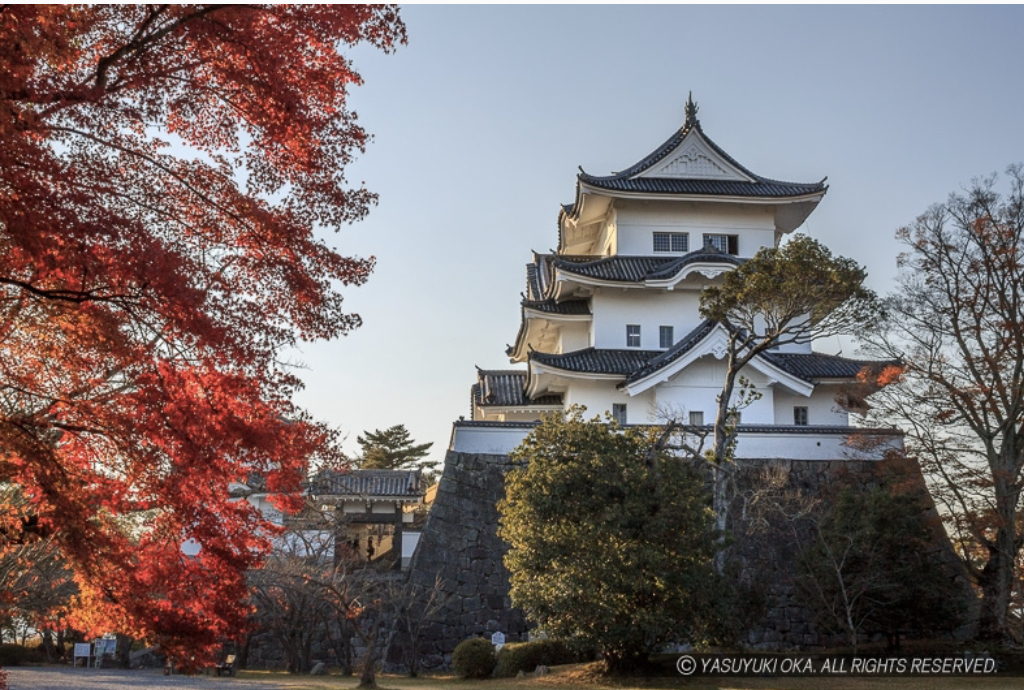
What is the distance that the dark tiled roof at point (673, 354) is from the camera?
85.8ft

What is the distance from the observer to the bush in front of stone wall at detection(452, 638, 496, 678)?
20250mm

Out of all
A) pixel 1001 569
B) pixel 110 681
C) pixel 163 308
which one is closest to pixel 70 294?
pixel 163 308

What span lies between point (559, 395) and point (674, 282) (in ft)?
14.9

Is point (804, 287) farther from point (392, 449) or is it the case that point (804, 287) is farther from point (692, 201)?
point (392, 449)

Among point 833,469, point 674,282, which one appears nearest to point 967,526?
point 833,469

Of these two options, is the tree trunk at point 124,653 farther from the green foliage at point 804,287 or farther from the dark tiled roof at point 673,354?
the green foliage at point 804,287

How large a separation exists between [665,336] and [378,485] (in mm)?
9474

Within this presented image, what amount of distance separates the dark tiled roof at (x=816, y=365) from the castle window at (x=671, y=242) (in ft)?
14.3

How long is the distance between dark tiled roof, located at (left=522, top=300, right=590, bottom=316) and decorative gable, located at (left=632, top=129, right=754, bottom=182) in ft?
14.8

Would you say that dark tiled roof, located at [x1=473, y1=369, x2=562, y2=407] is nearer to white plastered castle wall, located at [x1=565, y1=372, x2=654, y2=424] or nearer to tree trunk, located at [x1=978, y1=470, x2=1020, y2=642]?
white plastered castle wall, located at [x1=565, y1=372, x2=654, y2=424]

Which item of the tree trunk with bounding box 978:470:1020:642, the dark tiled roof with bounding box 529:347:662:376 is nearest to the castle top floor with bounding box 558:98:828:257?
the dark tiled roof with bounding box 529:347:662:376

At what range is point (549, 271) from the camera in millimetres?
31547

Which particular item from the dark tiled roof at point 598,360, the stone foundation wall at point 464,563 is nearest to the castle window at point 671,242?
the dark tiled roof at point 598,360

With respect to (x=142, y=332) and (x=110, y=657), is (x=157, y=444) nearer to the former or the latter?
(x=142, y=332)
